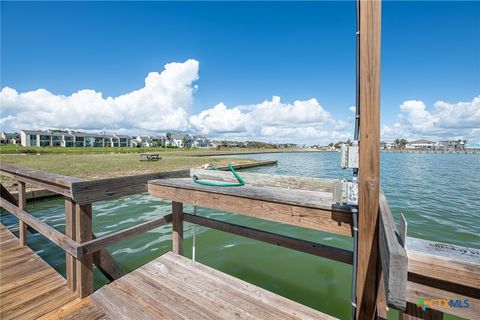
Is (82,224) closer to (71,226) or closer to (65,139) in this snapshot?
(71,226)

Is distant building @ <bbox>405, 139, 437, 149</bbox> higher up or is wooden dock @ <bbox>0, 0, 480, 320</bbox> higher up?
distant building @ <bbox>405, 139, 437, 149</bbox>

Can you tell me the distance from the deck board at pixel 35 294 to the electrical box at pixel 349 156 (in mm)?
2136

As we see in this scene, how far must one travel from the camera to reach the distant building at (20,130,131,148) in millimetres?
67750

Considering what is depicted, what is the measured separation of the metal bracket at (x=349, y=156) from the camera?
1.25 metres

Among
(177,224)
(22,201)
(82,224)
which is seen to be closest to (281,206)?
(177,224)

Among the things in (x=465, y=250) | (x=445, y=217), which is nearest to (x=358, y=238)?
(x=465, y=250)

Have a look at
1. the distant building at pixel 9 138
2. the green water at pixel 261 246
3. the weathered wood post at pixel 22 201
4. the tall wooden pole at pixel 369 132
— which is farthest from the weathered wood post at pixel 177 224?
the distant building at pixel 9 138

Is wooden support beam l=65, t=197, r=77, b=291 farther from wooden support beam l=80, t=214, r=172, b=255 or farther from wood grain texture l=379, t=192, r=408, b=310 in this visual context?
wood grain texture l=379, t=192, r=408, b=310

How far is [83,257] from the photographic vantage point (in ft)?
6.58

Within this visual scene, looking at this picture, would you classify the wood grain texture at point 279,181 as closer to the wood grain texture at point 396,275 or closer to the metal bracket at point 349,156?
the metal bracket at point 349,156

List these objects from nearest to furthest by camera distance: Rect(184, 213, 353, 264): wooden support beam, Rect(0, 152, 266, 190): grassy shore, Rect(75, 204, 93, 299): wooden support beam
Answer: Rect(184, 213, 353, 264): wooden support beam < Rect(75, 204, 93, 299): wooden support beam < Rect(0, 152, 266, 190): grassy shore

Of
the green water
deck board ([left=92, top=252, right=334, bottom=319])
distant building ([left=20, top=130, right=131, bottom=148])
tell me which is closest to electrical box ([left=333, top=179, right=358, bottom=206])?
deck board ([left=92, top=252, right=334, bottom=319])

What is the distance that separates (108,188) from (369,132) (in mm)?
2129

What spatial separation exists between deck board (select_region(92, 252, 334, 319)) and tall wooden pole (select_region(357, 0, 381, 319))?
69 centimetres
